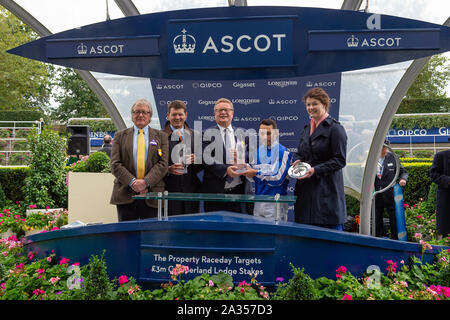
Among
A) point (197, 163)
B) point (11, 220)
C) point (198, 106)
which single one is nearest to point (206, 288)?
point (197, 163)

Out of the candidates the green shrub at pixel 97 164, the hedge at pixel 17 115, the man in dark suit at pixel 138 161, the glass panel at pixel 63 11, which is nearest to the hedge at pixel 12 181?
the green shrub at pixel 97 164

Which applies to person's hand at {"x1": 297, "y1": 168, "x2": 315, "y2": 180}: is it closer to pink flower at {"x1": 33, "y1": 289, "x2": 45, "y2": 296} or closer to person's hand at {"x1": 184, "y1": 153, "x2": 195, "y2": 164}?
person's hand at {"x1": 184, "y1": 153, "x2": 195, "y2": 164}

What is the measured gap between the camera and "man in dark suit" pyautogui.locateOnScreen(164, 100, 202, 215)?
445 centimetres

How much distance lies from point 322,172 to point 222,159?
1123 millimetres

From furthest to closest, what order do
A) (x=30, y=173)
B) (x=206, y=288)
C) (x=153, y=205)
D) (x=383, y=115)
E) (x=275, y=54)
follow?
(x=30, y=173) → (x=383, y=115) → (x=153, y=205) → (x=275, y=54) → (x=206, y=288)

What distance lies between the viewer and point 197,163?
446 cm

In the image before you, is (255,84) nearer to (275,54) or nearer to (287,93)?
(287,93)

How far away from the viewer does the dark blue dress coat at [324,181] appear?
3918 mm

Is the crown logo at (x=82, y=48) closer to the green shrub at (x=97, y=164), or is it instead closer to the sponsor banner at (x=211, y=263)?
the sponsor banner at (x=211, y=263)

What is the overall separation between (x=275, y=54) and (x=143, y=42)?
1.34m

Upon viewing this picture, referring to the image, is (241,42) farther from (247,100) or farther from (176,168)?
(247,100)

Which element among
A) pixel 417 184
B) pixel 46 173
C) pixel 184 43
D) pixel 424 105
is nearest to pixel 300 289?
pixel 184 43

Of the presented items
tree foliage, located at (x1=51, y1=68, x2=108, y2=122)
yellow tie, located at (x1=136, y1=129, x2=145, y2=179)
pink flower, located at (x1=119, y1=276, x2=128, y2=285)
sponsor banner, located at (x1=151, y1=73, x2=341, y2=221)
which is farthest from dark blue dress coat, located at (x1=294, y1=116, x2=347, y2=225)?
tree foliage, located at (x1=51, y1=68, x2=108, y2=122)

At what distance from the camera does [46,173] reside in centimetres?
888
